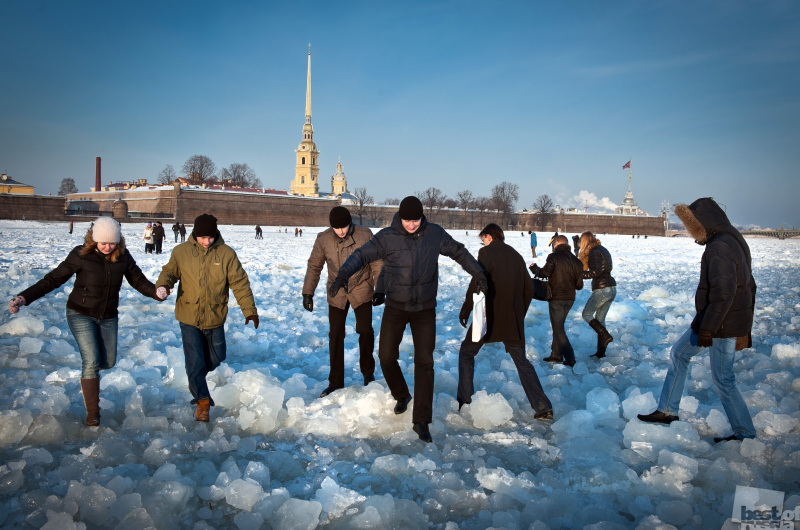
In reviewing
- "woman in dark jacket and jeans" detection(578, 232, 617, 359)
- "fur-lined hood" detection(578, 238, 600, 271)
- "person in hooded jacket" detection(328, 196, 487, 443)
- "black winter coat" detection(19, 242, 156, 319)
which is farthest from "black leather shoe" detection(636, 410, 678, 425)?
"black winter coat" detection(19, 242, 156, 319)

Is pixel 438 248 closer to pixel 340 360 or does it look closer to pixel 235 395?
pixel 340 360

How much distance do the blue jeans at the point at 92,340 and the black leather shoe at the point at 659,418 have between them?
4193 millimetres

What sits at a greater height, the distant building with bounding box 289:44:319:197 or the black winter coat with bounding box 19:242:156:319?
the distant building with bounding box 289:44:319:197

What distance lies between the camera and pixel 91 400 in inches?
145

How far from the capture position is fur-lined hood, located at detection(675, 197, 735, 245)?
11.5ft

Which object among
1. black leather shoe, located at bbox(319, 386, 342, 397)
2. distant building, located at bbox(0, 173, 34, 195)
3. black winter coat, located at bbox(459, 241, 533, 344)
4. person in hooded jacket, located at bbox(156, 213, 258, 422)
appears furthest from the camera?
distant building, located at bbox(0, 173, 34, 195)

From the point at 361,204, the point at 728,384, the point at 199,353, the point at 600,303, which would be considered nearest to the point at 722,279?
the point at 728,384

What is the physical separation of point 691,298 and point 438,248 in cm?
801

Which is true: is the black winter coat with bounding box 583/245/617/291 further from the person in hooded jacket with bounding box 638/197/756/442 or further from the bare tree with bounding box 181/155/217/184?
the bare tree with bounding box 181/155/217/184

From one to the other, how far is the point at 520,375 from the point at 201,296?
2.67 metres

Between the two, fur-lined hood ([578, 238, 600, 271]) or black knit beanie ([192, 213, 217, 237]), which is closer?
black knit beanie ([192, 213, 217, 237])

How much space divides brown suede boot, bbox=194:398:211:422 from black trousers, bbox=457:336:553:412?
2072mm

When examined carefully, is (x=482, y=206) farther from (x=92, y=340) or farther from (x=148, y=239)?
(x=92, y=340)

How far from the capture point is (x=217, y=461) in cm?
334
